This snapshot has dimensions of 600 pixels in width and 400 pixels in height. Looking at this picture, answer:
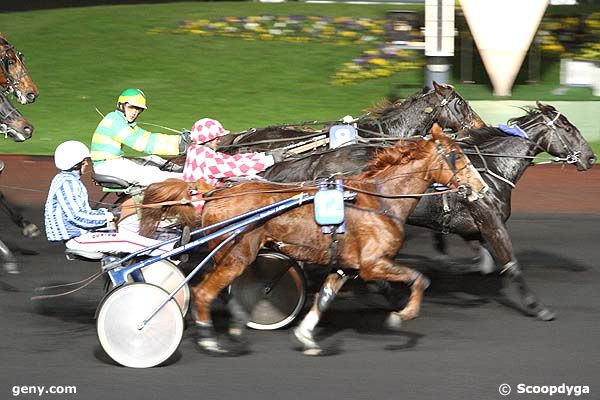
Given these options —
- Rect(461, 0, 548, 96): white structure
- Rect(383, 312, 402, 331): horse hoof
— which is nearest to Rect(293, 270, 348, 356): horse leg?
Rect(383, 312, 402, 331): horse hoof

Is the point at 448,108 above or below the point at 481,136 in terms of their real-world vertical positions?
above

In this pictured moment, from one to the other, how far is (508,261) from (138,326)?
3.09 meters

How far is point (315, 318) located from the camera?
7547 mm

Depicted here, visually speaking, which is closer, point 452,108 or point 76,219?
point 76,219

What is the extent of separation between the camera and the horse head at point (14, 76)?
1156 cm

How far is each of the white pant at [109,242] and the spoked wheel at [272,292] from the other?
0.89m

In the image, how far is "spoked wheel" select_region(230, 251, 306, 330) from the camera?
8.13 meters

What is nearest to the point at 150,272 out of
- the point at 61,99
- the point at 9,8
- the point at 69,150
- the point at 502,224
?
the point at 69,150

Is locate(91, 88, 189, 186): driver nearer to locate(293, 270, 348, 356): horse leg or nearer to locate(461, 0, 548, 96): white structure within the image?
locate(293, 270, 348, 356): horse leg

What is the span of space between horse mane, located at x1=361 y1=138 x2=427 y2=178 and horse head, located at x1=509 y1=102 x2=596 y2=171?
1793mm

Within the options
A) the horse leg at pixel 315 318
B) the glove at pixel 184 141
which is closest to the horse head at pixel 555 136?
the horse leg at pixel 315 318

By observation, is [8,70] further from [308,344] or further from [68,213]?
[308,344]

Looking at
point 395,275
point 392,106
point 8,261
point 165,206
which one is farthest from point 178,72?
point 395,275

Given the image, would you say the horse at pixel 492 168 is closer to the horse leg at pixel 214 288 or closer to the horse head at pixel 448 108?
the horse head at pixel 448 108
